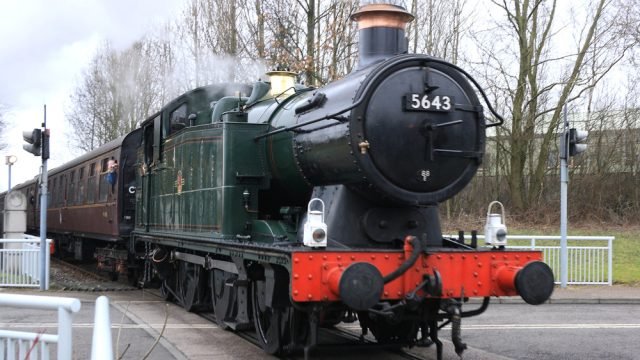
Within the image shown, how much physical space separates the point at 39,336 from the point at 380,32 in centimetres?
423

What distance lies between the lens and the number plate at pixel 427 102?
5949 millimetres

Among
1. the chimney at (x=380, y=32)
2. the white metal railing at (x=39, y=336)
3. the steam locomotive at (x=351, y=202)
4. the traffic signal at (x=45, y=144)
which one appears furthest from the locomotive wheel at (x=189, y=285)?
the white metal railing at (x=39, y=336)

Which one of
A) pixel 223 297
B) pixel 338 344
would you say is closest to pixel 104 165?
pixel 223 297

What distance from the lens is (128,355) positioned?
22.9 feet

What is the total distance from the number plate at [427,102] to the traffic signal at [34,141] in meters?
8.92

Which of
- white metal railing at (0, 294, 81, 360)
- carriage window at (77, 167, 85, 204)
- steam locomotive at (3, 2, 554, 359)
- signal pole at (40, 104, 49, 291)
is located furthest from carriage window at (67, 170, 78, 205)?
white metal railing at (0, 294, 81, 360)

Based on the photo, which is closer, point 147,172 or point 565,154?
point 147,172

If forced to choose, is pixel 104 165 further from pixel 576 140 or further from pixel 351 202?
pixel 351 202

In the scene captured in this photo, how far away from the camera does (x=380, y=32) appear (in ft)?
21.6

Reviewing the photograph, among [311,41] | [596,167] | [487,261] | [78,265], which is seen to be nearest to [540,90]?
[596,167]

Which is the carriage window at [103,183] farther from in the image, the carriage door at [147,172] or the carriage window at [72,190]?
the carriage window at [72,190]

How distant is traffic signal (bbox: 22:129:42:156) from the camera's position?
12617 millimetres

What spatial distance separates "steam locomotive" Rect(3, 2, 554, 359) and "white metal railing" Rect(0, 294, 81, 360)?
207cm

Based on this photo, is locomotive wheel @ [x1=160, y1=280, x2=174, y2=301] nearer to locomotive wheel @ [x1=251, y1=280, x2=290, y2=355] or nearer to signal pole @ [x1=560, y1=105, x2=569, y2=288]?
locomotive wheel @ [x1=251, y1=280, x2=290, y2=355]
